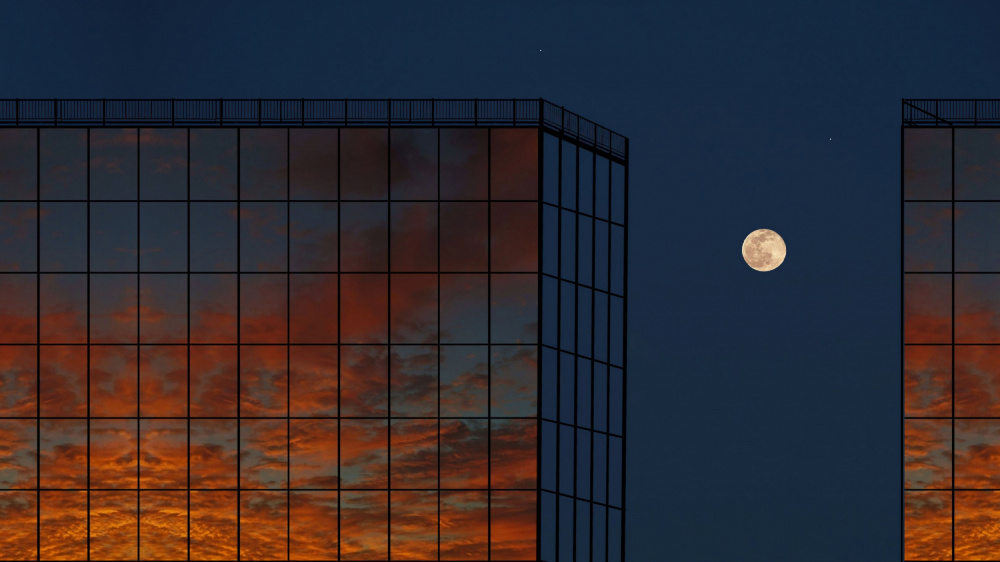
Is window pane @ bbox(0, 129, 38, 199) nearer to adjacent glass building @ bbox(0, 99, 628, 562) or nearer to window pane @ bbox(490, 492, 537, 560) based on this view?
adjacent glass building @ bbox(0, 99, 628, 562)

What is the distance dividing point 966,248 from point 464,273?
63.6 ft

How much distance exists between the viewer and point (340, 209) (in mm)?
40688

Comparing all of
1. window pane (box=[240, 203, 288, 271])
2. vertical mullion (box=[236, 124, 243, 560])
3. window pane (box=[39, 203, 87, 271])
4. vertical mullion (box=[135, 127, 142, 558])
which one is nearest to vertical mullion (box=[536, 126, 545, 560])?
window pane (box=[240, 203, 288, 271])

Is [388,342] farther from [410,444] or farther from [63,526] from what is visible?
[63,526]

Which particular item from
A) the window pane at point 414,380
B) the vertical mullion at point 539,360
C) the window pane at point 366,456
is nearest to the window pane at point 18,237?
the window pane at point 366,456

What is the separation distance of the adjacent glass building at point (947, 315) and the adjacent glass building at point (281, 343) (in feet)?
44.8

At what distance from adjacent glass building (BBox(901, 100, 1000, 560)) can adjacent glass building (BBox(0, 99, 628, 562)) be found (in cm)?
1364

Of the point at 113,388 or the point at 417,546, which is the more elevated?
the point at 113,388

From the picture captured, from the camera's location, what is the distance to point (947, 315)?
42.0 meters

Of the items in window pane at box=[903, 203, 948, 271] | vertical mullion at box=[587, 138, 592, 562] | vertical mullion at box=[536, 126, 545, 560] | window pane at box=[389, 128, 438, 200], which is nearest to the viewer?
vertical mullion at box=[536, 126, 545, 560]

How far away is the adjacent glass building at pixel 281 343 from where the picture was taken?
132ft

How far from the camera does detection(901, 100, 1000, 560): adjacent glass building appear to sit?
41.8 meters

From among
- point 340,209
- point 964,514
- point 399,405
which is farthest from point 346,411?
point 964,514

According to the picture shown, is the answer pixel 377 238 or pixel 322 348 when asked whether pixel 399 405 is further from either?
pixel 377 238
